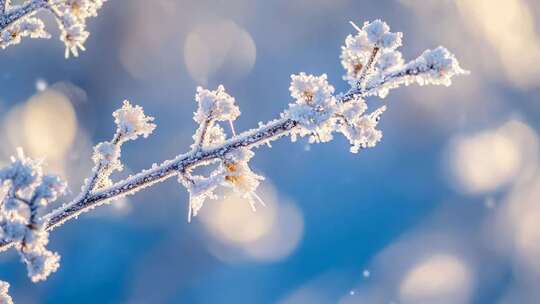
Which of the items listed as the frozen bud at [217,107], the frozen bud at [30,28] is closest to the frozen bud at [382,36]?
the frozen bud at [217,107]

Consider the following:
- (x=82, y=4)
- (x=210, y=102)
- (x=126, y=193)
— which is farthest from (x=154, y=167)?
(x=82, y=4)

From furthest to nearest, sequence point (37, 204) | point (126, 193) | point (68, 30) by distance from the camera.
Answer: point (126, 193) < point (68, 30) < point (37, 204)

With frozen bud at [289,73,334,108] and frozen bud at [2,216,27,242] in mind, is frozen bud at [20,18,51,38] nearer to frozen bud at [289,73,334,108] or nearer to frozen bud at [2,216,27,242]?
frozen bud at [2,216,27,242]

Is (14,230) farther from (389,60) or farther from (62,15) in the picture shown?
(389,60)

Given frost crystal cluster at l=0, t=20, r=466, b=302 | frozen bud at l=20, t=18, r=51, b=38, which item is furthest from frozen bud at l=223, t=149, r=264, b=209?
frozen bud at l=20, t=18, r=51, b=38

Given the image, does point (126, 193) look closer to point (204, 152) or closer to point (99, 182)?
point (99, 182)

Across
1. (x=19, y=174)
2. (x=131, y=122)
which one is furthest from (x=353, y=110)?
(x=19, y=174)

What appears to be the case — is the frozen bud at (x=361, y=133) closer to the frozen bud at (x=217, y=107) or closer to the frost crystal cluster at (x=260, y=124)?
the frost crystal cluster at (x=260, y=124)
